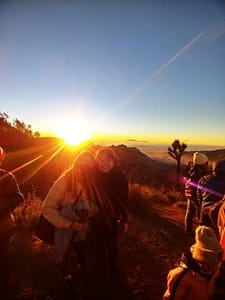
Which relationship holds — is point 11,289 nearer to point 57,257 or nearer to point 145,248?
point 57,257

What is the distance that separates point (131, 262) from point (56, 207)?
1848mm

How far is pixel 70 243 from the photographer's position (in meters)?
3.73

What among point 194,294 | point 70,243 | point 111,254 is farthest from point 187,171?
point 194,294

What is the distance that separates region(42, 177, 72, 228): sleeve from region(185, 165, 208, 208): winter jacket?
3292 millimetres

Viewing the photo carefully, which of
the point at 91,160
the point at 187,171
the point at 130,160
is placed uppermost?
the point at 91,160

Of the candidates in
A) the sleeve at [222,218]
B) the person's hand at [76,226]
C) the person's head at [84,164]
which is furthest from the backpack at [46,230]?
the sleeve at [222,218]

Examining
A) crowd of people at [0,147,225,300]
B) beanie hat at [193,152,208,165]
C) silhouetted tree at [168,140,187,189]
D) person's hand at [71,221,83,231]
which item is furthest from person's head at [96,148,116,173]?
silhouetted tree at [168,140,187,189]

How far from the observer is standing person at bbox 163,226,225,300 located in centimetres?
283

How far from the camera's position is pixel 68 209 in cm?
367

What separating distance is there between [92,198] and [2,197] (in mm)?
865

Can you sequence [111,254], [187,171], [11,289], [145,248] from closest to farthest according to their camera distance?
[11,289]
[111,254]
[145,248]
[187,171]

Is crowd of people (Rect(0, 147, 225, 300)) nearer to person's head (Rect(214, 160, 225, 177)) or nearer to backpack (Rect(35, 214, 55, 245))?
backpack (Rect(35, 214, 55, 245))

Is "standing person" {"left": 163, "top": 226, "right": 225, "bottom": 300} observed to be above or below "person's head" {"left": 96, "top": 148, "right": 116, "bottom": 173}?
below

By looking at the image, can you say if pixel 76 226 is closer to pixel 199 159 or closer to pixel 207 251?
pixel 207 251
